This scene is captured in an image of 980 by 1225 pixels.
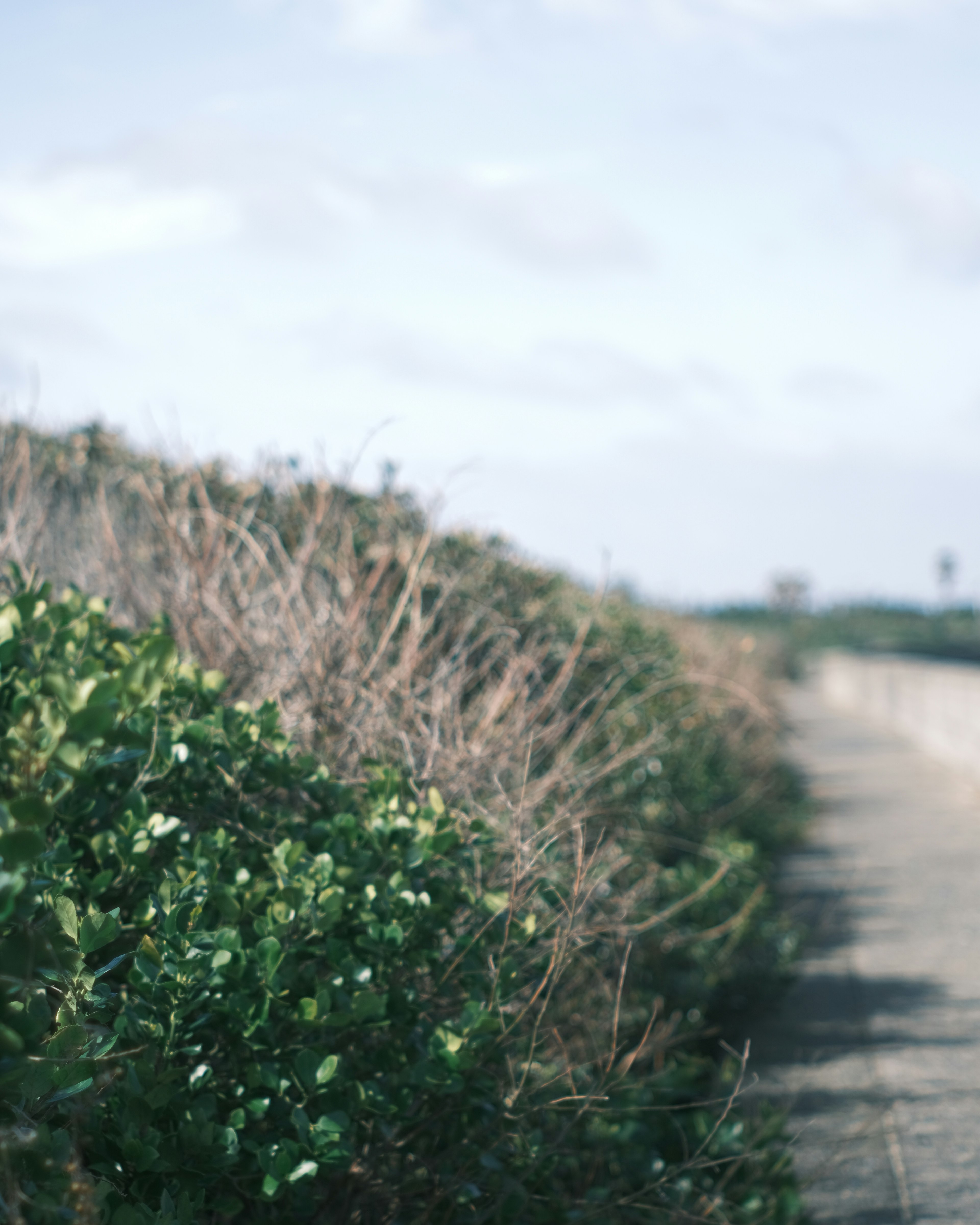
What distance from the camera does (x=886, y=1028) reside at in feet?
17.0

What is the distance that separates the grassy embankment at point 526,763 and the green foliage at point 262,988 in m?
0.04

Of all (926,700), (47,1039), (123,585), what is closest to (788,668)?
(926,700)

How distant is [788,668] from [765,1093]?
115ft

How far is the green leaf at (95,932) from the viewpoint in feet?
6.34

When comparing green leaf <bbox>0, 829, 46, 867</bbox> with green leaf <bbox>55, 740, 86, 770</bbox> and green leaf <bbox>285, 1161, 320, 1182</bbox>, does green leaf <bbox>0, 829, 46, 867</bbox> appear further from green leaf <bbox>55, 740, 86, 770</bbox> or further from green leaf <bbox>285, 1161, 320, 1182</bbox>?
A: green leaf <bbox>285, 1161, 320, 1182</bbox>

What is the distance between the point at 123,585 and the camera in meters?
4.93

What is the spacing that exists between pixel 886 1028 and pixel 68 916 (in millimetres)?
4503

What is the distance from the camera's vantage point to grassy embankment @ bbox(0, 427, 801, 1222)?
9.91ft

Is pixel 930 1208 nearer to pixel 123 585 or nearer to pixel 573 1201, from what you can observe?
pixel 573 1201

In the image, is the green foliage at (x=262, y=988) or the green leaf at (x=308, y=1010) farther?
the green leaf at (x=308, y=1010)

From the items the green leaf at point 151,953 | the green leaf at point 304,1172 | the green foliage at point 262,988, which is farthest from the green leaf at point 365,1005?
the green leaf at point 151,953

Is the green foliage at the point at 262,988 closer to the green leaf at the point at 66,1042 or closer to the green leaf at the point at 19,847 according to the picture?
the green leaf at the point at 66,1042

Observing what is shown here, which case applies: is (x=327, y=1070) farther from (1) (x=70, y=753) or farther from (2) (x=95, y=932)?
(1) (x=70, y=753)

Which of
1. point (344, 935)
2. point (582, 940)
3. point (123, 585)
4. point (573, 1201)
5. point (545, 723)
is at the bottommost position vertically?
point (573, 1201)
